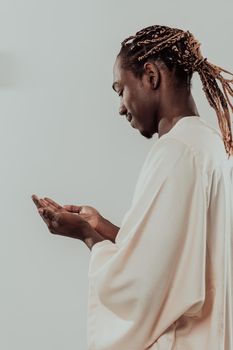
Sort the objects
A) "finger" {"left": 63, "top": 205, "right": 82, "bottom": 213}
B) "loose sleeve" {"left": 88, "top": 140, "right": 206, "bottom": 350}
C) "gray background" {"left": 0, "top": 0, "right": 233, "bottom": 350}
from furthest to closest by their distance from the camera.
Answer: "gray background" {"left": 0, "top": 0, "right": 233, "bottom": 350} → "finger" {"left": 63, "top": 205, "right": 82, "bottom": 213} → "loose sleeve" {"left": 88, "top": 140, "right": 206, "bottom": 350}

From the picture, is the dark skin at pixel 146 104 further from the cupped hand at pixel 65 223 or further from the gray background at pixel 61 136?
the gray background at pixel 61 136

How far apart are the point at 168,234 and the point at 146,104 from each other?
10.4 inches

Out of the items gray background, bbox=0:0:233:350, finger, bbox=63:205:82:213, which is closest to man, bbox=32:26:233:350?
finger, bbox=63:205:82:213

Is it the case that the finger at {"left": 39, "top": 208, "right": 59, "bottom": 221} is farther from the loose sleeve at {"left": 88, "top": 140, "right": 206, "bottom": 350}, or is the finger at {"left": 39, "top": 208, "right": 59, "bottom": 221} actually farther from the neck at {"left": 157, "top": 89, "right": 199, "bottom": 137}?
the neck at {"left": 157, "top": 89, "right": 199, "bottom": 137}

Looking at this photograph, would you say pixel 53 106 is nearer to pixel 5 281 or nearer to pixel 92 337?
pixel 5 281

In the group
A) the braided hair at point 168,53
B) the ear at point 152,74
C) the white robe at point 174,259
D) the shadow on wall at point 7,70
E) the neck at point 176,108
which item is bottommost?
the white robe at point 174,259

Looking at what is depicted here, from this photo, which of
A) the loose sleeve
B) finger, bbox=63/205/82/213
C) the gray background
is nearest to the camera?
the loose sleeve

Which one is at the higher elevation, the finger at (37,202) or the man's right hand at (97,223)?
the finger at (37,202)

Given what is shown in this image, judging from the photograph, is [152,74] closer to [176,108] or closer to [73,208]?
[176,108]

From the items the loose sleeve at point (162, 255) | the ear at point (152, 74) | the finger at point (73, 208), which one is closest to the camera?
the loose sleeve at point (162, 255)

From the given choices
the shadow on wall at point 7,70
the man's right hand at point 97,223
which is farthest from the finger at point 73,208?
the shadow on wall at point 7,70

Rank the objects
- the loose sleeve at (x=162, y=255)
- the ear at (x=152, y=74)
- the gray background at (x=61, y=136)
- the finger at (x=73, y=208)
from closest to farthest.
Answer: the loose sleeve at (x=162, y=255) < the ear at (x=152, y=74) < the finger at (x=73, y=208) < the gray background at (x=61, y=136)

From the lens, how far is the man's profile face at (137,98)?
1283mm

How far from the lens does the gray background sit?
2.06 meters
